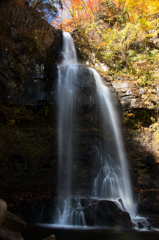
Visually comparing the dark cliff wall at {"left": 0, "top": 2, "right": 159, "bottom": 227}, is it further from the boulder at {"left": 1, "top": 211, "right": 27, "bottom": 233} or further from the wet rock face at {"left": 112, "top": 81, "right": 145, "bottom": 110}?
the boulder at {"left": 1, "top": 211, "right": 27, "bottom": 233}

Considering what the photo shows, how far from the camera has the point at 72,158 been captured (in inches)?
374

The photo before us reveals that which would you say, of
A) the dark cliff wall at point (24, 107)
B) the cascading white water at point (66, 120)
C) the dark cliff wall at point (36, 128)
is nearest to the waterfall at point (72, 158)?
the cascading white water at point (66, 120)

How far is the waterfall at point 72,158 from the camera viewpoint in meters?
8.02

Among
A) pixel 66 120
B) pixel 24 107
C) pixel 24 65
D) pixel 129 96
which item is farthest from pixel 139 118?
pixel 24 65

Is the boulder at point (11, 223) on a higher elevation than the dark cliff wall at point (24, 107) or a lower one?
lower

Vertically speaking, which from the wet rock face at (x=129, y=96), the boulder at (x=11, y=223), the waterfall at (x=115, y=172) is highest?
the wet rock face at (x=129, y=96)

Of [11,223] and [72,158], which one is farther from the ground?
[72,158]

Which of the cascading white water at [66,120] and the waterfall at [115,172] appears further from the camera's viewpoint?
the cascading white water at [66,120]

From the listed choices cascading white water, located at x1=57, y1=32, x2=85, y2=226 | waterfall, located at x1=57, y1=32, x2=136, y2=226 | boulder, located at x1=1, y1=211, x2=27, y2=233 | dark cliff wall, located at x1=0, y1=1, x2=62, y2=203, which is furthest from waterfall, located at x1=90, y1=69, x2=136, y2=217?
boulder, located at x1=1, y1=211, x2=27, y2=233

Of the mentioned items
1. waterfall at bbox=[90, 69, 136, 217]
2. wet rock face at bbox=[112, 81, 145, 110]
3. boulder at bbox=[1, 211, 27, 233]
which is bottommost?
boulder at bbox=[1, 211, 27, 233]

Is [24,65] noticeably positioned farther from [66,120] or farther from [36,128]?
[66,120]

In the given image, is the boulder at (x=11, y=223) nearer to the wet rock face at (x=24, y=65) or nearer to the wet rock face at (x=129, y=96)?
the wet rock face at (x=24, y=65)

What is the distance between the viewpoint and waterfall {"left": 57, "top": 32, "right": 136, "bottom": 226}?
802cm

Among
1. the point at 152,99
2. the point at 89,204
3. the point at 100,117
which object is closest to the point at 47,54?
the point at 100,117
